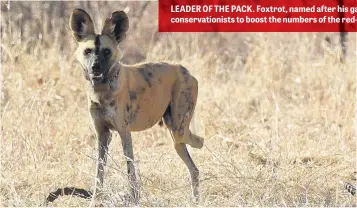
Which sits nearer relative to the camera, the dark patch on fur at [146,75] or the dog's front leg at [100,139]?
the dog's front leg at [100,139]

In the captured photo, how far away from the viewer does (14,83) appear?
8.48 meters

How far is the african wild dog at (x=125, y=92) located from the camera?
5.43m

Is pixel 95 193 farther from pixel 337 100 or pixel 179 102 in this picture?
pixel 337 100

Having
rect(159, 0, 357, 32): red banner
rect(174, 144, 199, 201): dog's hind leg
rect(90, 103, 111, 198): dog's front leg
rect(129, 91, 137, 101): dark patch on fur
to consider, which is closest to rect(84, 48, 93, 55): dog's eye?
rect(90, 103, 111, 198): dog's front leg

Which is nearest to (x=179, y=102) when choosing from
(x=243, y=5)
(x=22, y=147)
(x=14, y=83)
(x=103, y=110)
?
(x=103, y=110)

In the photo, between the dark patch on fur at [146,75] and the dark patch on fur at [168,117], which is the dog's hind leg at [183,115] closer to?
the dark patch on fur at [168,117]

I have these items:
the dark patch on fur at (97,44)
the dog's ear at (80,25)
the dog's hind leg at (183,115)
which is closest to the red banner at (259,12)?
the dog's hind leg at (183,115)

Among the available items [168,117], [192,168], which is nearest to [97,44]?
[168,117]

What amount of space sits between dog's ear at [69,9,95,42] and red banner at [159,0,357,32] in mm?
3236

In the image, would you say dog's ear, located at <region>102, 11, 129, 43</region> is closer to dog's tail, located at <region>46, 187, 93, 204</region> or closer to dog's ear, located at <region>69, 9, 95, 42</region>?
dog's ear, located at <region>69, 9, 95, 42</region>

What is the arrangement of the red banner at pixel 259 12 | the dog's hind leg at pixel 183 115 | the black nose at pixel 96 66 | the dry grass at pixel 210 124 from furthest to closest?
the red banner at pixel 259 12 < the dog's hind leg at pixel 183 115 < the dry grass at pixel 210 124 < the black nose at pixel 96 66

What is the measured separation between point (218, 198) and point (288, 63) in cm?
472

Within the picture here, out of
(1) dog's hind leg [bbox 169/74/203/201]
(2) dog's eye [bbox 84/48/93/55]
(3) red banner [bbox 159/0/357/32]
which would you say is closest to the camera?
(2) dog's eye [bbox 84/48/93/55]

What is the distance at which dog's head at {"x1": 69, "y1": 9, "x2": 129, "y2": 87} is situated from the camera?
5.36 metres
